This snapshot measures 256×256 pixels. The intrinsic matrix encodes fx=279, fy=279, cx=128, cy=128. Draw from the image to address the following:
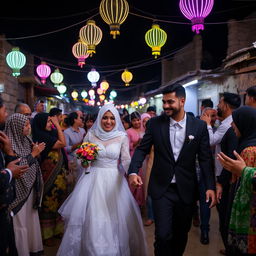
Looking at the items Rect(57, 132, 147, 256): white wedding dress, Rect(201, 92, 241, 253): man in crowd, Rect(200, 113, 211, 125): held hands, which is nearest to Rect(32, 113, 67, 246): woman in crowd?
Rect(57, 132, 147, 256): white wedding dress

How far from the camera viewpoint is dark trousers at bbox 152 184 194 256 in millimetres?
3201

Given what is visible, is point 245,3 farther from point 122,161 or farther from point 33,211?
point 33,211

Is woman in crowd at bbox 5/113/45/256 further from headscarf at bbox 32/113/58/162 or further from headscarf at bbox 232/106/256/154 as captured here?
headscarf at bbox 232/106/256/154

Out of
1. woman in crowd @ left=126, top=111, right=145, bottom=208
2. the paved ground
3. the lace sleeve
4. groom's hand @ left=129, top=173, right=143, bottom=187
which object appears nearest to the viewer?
groom's hand @ left=129, top=173, right=143, bottom=187

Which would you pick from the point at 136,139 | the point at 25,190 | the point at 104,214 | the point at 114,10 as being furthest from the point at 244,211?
the point at 114,10

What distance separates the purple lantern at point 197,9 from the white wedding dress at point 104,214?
10.6 feet

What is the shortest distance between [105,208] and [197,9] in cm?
443

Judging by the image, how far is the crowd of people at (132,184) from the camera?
267cm

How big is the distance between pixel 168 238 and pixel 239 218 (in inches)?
36.9

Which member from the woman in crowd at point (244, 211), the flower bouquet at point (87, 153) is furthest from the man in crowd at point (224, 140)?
the flower bouquet at point (87, 153)

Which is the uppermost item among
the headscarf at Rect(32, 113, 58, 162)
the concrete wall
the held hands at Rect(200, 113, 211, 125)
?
the concrete wall

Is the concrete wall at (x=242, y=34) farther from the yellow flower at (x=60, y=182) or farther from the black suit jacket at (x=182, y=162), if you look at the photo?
the yellow flower at (x=60, y=182)

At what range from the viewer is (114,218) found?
383 cm

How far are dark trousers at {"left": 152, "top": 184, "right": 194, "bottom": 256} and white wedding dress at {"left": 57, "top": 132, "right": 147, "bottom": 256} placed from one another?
0.66m
